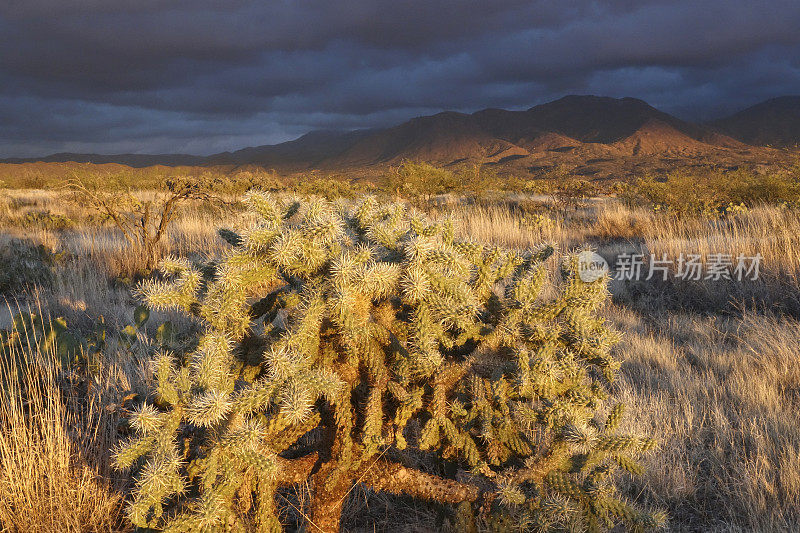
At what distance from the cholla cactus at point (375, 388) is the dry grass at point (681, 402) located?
24.2 inches

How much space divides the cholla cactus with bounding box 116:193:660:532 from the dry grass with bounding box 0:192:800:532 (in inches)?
24.2

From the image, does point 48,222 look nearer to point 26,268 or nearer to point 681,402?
point 26,268

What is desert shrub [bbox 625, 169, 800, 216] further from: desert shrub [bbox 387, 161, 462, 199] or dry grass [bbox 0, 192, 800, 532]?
desert shrub [bbox 387, 161, 462, 199]

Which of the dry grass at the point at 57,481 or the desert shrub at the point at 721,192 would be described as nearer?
the dry grass at the point at 57,481

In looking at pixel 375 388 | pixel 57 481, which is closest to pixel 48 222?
pixel 57 481

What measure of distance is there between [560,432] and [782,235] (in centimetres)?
838

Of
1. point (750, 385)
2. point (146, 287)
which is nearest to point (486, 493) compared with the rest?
point (146, 287)

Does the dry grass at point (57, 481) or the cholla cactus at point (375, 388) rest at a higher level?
the cholla cactus at point (375, 388)

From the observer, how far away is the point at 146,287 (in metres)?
2.17

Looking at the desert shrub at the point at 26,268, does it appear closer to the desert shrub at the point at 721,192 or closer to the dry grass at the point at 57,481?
the dry grass at the point at 57,481

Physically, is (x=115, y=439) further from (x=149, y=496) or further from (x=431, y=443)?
(x=431, y=443)

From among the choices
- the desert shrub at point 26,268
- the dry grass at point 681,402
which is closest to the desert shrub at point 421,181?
the dry grass at point 681,402

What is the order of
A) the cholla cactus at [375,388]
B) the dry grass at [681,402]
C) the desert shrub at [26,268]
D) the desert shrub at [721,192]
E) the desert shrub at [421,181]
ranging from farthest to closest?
the desert shrub at [421,181], the desert shrub at [721,192], the desert shrub at [26,268], the dry grass at [681,402], the cholla cactus at [375,388]

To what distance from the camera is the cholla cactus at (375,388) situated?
6.15 feet
